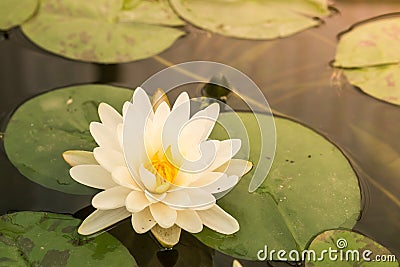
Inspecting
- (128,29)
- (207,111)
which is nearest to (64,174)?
(207,111)

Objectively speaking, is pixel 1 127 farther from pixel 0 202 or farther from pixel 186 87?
pixel 186 87

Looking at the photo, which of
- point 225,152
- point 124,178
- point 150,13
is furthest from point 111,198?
point 150,13

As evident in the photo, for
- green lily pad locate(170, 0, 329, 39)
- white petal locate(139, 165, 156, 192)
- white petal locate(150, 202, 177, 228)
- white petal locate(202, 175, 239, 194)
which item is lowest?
white petal locate(150, 202, 177, 228)

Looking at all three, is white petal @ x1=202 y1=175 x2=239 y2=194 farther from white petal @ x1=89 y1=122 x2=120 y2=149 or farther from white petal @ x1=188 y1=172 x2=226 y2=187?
white petal @ x1=89 y1=122 x2=120 y2=149

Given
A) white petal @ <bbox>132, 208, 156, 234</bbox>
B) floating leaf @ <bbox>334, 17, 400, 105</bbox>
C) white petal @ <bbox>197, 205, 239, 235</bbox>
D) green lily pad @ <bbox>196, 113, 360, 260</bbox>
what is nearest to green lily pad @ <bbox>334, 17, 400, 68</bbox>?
floating leaf @ <bbox>334, 17, 400, 105</bbox>

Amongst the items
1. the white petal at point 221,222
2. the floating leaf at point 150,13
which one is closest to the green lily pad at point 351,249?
the white petal at point 221,222

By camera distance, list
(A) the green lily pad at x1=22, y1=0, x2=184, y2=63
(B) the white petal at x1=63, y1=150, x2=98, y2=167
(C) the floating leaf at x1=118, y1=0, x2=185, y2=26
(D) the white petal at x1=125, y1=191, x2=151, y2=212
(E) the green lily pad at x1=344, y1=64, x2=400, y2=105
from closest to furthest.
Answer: (D) the white petal at x1=125, y1=191, x2=151, y2=212 < (B) the white petal at x1=63, y1=150, x2=98, y2=167 < (E) the green lily pad at x1=344, y1=64, x2=400, y2=105 < (A) the green lily pad at x1=22, y1=0, x2=184, y2=63 < (C) the floating leaf at x1=118, y1=0, x2=185, y2=26
